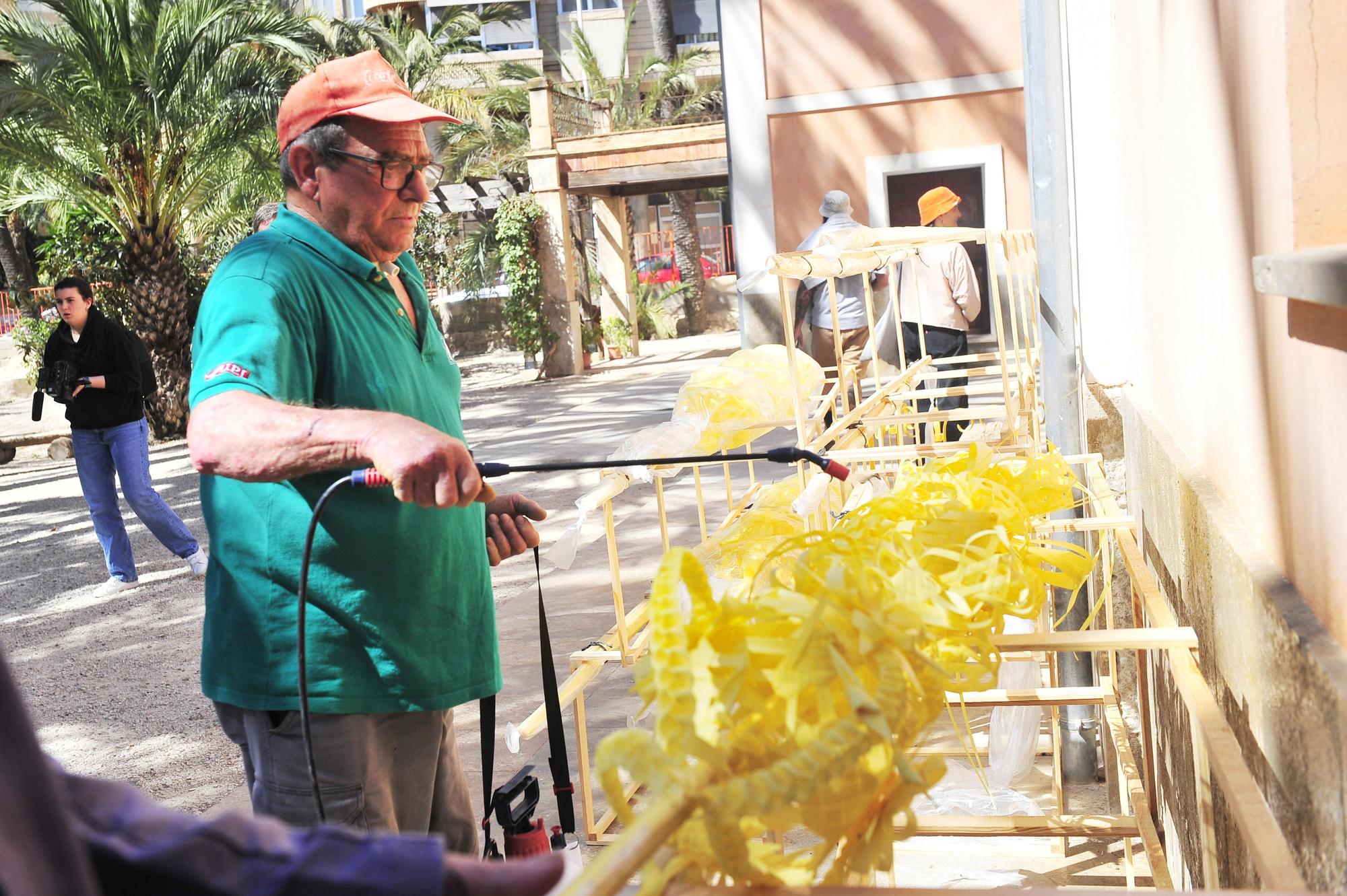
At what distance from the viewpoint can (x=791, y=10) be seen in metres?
13.3

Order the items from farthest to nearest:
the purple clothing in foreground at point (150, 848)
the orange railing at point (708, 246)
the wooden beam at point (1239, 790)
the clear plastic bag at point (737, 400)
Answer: the orange railing at point (708, 246), the clear plastic bag at point (737, 400), the wooden beam at point (1239, 790), the purple clothing in foreground at point (150, 848)

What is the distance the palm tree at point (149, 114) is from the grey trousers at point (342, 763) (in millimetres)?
14644

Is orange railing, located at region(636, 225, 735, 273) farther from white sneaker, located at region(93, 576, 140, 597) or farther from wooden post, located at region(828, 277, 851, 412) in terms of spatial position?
wooden post, located at region(828, 277, 851, 412)

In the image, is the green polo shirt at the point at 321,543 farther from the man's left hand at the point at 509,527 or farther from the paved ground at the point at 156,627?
the paved ground at the point at 156,627

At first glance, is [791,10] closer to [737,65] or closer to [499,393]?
[737,65]

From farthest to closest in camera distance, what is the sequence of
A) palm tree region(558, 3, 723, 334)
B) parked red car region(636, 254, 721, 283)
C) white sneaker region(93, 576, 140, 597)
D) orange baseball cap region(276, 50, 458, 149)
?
parked red car region(636, 254, 721, 283)
palm tree region(558, 3, 723, 334)
white sneaker region(93, 576, 140, 597)
orange baseball cap region(276, 50, 458, 149)

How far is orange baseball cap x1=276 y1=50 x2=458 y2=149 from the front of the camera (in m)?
2.43

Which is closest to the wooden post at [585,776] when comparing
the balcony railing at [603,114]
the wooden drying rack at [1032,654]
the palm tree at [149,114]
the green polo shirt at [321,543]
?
the wooden drying rack at [1032,654]

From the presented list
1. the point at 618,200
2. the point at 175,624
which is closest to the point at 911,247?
the point at 175,624

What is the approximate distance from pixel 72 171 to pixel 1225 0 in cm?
1624

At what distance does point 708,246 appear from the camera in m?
38.6

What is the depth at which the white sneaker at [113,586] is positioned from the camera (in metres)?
8.38

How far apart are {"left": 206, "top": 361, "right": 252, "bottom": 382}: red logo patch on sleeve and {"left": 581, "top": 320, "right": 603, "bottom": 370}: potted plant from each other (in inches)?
773

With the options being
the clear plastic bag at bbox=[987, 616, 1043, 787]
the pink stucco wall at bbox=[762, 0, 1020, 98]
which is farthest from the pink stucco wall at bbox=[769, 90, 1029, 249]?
the clear plastic bag at bbox=[987, 616, 1043, 787]
